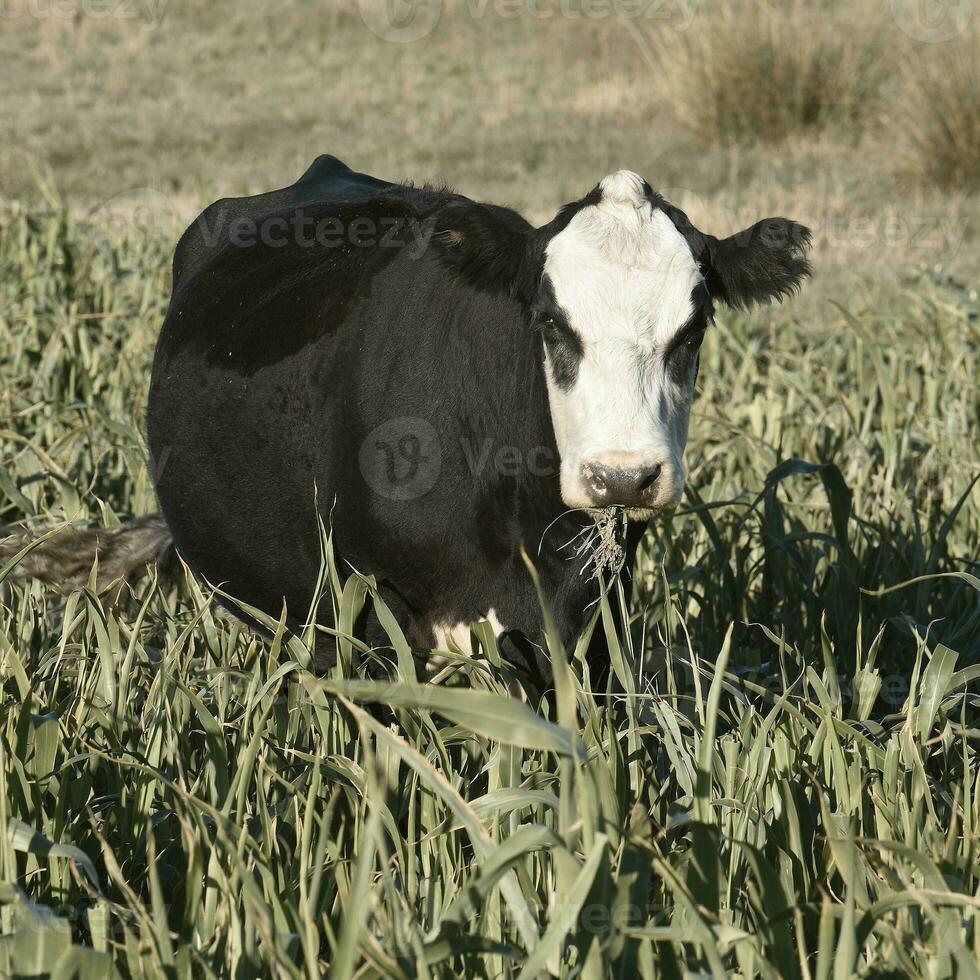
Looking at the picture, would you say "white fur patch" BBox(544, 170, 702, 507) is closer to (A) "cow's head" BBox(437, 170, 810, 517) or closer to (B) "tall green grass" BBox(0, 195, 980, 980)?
(A) "cow's head" BBox(437, 170, 810, 517)

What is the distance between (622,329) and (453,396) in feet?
1.72

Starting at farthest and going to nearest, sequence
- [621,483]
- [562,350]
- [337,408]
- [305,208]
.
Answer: [305,208] < [337,408] < [562,350] < [621,483]

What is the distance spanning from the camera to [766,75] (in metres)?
16.1

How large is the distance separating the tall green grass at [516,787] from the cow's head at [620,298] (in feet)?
0.92

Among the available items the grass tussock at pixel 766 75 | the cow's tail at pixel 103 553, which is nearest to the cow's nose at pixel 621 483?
the cow's tail at pixel 103 553

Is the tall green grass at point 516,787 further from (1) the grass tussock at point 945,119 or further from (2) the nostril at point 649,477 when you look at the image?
(1) the grass tussock at point 945,119

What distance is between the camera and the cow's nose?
104 inches

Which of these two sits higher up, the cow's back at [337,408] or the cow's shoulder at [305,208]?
the cow's shoulder at [305,208]

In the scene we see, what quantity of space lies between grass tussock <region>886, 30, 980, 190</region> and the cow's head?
10.5 meters

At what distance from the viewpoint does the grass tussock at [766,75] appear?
16.0 metres

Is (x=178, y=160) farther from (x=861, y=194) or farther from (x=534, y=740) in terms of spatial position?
(x=534, y=740)

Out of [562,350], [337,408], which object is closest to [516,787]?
[562,350]

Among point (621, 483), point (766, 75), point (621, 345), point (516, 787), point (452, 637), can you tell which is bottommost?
point (452, 637)

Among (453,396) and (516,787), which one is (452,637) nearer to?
(453,396)
